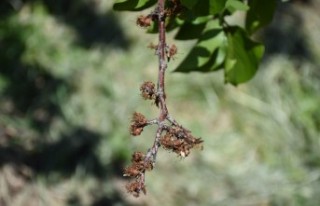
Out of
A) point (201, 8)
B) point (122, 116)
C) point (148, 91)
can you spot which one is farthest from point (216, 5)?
point (122, 116)

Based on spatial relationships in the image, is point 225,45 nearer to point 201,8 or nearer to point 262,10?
point 262,10

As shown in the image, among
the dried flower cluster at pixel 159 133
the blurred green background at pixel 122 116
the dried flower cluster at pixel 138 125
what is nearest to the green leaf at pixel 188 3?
the dried flower cluster at pixel 159 133

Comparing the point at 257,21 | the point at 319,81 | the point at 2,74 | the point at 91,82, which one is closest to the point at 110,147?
the point at 91,82

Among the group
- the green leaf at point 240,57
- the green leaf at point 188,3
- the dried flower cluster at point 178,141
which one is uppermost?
the green leaf at point 240,57

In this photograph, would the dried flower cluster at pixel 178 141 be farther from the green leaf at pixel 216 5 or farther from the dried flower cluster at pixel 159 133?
the green leaf at pixel 216 5

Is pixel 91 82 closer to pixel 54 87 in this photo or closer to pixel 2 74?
pixel 54 87

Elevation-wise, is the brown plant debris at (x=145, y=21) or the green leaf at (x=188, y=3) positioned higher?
the green leaf at (x=188, y=3)
